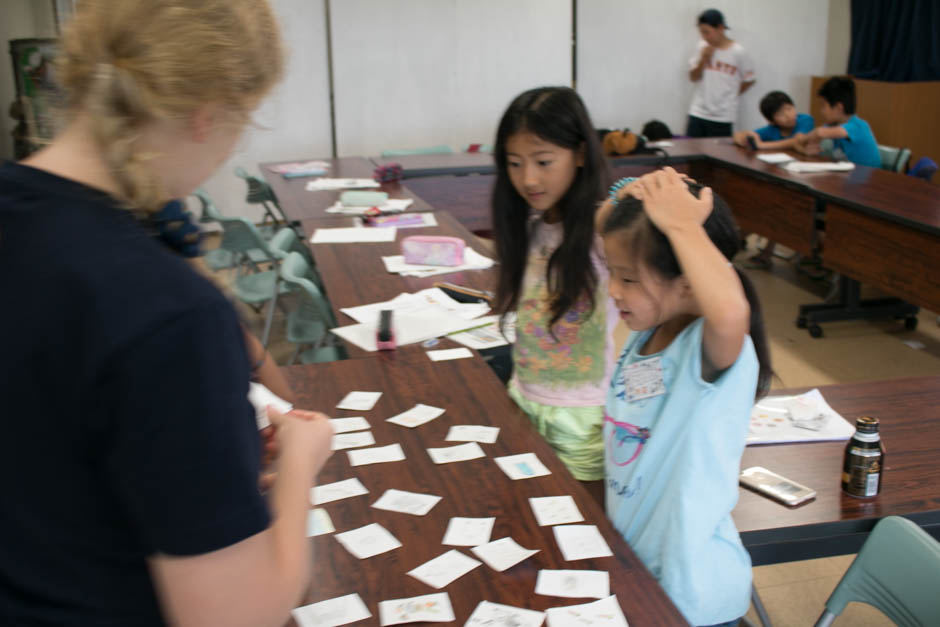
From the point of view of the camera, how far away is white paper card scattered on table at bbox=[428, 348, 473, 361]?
2318 mm

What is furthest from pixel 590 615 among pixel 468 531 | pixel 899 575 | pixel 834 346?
pixel 834 346

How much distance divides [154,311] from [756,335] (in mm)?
1227

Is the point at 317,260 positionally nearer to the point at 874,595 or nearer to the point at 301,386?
the point at 301,386

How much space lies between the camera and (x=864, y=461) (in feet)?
5.73

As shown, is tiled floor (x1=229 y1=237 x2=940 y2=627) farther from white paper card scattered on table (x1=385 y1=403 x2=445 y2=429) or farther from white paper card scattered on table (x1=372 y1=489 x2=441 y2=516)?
white paper card scattered on table (x1=372 y1=489 x2=441 y2=516)

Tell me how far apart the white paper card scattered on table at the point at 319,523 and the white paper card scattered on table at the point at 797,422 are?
1032mm

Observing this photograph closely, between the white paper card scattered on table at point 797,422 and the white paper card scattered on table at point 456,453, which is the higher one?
the white paper card scattered on table at point 456,453

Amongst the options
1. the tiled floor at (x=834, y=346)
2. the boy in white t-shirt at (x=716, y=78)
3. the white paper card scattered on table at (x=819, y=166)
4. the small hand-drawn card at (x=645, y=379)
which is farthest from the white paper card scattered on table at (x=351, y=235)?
the boy in white t-shirt at (x=716, y=78)

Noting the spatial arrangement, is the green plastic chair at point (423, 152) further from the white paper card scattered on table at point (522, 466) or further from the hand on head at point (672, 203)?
the hand on head at point (672, 203)

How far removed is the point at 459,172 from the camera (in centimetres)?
567

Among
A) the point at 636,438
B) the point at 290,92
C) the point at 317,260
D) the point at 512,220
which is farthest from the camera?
the point at 290,92

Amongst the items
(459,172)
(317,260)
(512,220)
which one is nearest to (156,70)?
(512,220)

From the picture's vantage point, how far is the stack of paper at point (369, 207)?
4309 millimetres

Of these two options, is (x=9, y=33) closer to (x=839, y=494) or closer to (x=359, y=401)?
(x=359, y=401)
